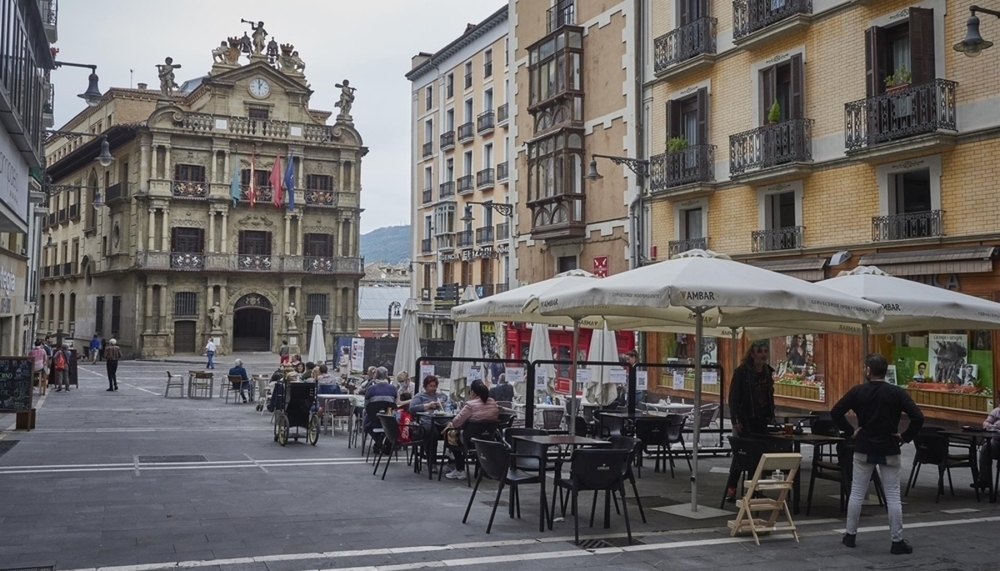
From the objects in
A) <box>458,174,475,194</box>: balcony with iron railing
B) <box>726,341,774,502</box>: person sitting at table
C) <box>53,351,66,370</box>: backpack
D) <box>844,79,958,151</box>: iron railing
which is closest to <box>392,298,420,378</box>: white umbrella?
<box>844,79,958,151</box>: iron railing

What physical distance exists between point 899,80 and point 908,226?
3078 mm

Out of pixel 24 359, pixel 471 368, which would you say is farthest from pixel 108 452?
pixel 471 368

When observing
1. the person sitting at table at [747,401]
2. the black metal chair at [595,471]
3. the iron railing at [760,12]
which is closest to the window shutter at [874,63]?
the iron railing at [760,12]

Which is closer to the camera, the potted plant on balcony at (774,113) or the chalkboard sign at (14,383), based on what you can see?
the chalkboard sign at (14,383)

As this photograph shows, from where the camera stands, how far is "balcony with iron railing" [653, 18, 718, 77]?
2516cm

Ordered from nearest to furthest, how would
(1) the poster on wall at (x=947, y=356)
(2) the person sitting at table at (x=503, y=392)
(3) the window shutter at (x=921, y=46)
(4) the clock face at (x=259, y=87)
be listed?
1. (2) the person sitting at table at (x=503, y=392)
2. (1) the poster on wall at (x=947, y=356)
3. (3) the window shutter at (x=921, y=46)
4. (4) the clock face at (x=259, y=87)

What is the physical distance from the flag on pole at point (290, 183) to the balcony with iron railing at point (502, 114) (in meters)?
16.9

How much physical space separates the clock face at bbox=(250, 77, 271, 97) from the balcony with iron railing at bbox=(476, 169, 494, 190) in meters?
19.6

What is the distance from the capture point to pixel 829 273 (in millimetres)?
21172

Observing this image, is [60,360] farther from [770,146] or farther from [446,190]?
[770,146]

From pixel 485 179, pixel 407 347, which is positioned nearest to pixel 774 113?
pixel 407 347

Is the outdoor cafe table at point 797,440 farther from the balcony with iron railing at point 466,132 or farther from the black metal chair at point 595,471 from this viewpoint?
the balcony with iron railing at point 466,132

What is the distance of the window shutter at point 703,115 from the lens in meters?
25.4

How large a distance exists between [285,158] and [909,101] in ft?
149
